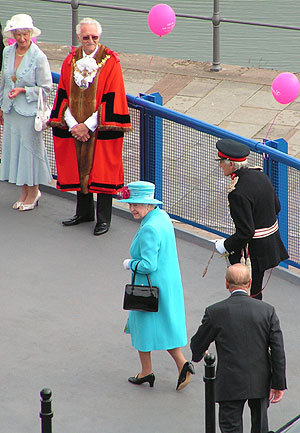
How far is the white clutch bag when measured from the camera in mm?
10117

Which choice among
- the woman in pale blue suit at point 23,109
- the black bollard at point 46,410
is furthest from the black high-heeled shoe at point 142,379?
the woman in pale blue suit at point 23,109

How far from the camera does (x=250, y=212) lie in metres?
8.00

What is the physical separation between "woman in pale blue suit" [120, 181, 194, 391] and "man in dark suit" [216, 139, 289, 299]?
716 mm

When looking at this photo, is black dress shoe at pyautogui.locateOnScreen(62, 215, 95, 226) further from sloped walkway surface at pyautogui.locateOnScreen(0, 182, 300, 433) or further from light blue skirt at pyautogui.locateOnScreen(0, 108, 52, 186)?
light blue skirt at pyautogui.locateOnScreen(0, 108, 52, 186)

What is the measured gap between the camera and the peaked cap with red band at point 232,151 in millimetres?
8094

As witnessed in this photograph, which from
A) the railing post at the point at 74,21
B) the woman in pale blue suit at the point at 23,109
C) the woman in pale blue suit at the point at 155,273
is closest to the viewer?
the woman in pale blue suit at the point at 155,273

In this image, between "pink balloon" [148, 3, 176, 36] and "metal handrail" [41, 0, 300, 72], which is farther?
"metal handrail" [41, 0, 300, 72]

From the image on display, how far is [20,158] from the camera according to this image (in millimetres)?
10383

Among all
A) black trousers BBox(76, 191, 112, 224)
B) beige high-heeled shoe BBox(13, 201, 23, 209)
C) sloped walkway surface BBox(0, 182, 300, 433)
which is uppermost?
black trousers BBox(76, 191, 112, 224)

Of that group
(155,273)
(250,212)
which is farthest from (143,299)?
(250,212)

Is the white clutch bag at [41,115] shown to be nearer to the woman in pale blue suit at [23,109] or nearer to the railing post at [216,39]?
the woman in pale blue suit at [23,109]

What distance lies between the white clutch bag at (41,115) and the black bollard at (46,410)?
451 cm

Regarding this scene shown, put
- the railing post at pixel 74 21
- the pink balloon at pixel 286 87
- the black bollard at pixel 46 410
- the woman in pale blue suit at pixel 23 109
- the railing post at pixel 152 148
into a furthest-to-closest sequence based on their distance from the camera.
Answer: the railing post at pixel 74 21 < the pink balloon at pixel 286 87 < the railing post at pixel 152 148 < the woman in pale blue suit at pixel 23 109 < the black bollard at pixel 46 410

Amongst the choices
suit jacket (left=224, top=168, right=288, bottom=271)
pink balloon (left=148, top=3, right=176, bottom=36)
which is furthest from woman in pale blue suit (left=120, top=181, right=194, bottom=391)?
pink balloon (left=148, top=3, right=176, bottom=36)
